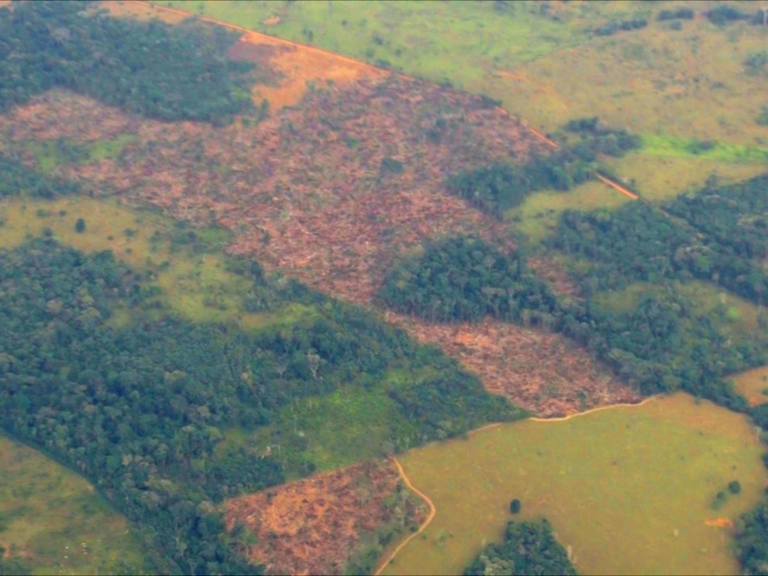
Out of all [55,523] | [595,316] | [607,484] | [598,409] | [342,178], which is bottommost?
[55,523]

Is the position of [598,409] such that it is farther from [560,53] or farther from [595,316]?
[560,53]

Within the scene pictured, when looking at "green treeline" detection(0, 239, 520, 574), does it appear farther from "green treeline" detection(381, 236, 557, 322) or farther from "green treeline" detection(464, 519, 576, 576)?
"green treeline" detection(464, 519, 576, 576)

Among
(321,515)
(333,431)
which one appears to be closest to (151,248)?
(333,431)

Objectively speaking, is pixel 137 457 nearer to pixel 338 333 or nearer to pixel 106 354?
pixel 106 354

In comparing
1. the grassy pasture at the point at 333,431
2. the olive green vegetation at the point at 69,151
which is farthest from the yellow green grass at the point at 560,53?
the grassy pasture at the point at 333,431

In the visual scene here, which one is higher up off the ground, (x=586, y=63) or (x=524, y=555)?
(x=586, y=63)
